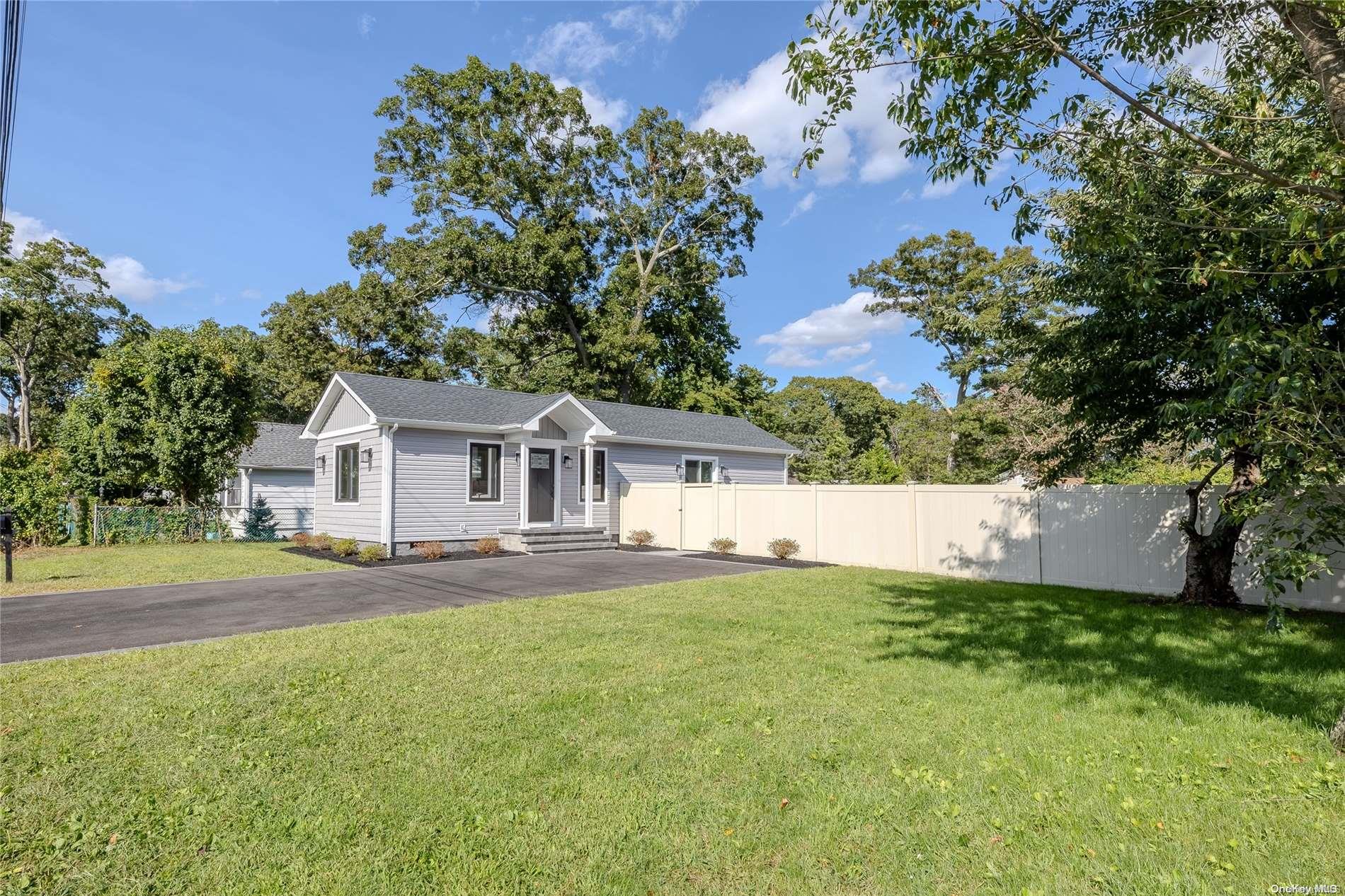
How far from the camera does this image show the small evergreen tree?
79.4 feet

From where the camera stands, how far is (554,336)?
106 feet

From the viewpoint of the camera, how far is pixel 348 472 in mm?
18016

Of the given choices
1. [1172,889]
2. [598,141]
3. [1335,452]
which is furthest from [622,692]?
[598,141]

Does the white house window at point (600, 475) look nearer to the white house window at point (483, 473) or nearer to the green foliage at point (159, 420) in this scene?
the white house window at point (483, 473)

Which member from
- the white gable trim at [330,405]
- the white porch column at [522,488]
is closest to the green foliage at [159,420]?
the white gable trim at [330,405]

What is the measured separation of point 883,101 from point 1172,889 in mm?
5545

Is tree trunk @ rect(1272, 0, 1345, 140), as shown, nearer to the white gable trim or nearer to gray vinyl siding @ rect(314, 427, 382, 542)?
the white gable trim

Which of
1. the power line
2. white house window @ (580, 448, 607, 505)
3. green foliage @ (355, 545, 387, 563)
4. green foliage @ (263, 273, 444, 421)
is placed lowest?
green foliage @ (355, 545, 387, 563)

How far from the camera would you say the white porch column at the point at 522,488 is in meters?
17.7

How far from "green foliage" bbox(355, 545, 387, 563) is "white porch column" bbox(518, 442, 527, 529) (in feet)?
12.4

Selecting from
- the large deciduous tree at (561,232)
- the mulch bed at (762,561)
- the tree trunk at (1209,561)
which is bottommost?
the mulch bed at (762,561)

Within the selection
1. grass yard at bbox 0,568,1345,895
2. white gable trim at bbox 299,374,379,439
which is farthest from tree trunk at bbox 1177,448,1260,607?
white gable trim at bbox 299,374,379,439

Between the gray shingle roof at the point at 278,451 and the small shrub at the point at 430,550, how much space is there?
1322 cm

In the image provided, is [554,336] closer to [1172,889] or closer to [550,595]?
[550,595]
